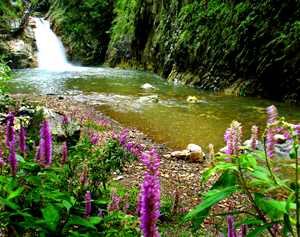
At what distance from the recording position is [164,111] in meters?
7.85

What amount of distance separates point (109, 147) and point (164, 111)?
233 inches

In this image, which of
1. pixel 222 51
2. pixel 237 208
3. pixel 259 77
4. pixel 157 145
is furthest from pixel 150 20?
pixel 237 208

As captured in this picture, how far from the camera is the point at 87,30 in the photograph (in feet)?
94.2

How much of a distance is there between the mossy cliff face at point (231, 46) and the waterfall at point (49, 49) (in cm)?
1264

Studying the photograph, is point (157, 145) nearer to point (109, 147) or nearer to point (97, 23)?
point (109, 147)

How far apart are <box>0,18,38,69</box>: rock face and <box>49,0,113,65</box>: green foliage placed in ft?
18.5

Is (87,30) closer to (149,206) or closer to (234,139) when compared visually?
(234,139)

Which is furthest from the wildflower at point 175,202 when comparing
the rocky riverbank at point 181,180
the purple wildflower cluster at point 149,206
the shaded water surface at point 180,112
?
the shaded water surface at point 180,112

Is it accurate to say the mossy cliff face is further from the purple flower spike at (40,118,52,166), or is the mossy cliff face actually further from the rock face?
the rock face

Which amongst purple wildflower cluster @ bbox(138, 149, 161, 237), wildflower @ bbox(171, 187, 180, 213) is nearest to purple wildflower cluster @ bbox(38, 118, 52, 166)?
purple wildflower cluster @ bbox(138, 149, 161, 237)

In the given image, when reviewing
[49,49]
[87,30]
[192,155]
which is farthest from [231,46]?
[87,30]

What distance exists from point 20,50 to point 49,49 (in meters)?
4.74

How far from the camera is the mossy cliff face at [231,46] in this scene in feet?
27.1

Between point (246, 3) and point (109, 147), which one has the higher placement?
point (246, 3)
